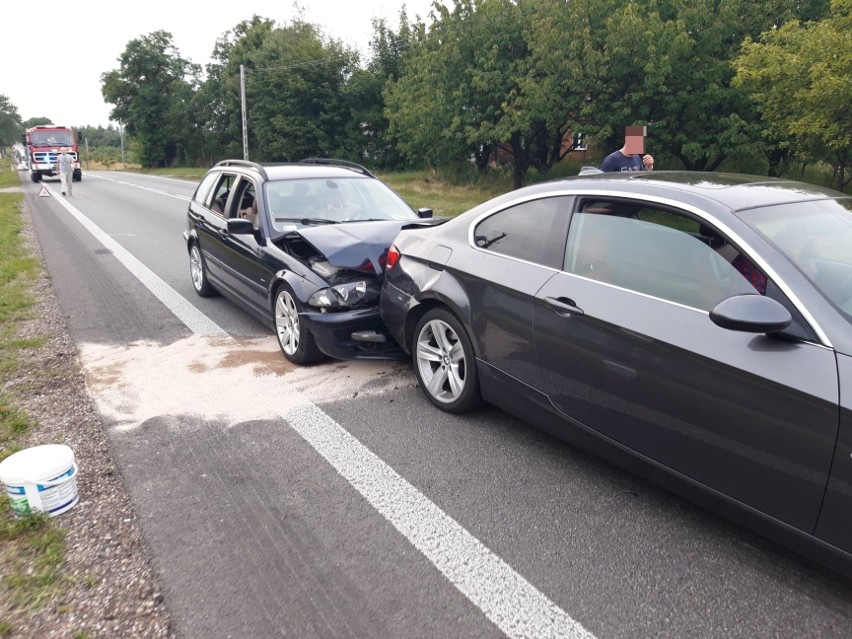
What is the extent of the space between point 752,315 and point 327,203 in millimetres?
4526

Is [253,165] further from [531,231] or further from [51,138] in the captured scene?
[51,138]

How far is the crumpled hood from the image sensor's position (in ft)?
16.9

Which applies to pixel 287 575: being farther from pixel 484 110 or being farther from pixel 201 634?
pixel 484 110

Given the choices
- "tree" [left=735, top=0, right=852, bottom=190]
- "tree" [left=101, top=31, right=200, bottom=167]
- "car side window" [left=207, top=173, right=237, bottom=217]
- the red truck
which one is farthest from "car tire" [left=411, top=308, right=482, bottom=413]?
"tree" [left=101, top=31, right=200, bottom=167]

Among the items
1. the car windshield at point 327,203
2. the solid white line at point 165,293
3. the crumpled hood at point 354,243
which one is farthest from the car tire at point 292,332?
the solid white line at point 165,293

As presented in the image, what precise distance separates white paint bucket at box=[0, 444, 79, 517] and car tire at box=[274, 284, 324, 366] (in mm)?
2166

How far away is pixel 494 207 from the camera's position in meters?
Result: 4.25

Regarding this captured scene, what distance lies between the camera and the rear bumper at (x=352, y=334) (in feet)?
16.2

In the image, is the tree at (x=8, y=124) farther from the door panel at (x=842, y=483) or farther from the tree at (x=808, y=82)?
the door panel at (x=842, y=483)

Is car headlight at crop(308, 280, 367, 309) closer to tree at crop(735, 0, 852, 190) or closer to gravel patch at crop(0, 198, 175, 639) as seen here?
gravel patch at crop(0, 198, 175, 639)

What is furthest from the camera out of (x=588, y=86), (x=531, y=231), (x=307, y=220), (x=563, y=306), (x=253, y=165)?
(x=588, y=86)

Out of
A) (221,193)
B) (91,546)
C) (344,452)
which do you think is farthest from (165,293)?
(91,546)

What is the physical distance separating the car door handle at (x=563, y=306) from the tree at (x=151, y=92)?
69186 mm

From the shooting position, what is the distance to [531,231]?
3.88 m
